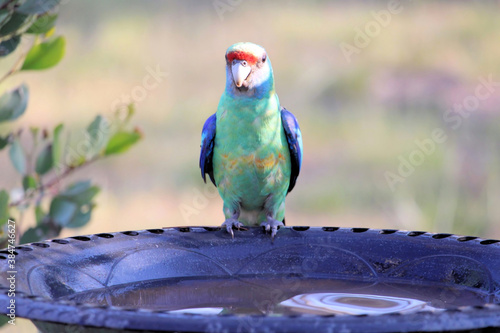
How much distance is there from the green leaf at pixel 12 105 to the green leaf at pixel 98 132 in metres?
0.27

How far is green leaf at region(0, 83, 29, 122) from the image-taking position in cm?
225

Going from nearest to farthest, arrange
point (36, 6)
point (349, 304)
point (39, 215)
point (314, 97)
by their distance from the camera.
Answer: point (349, 304) < point (36, 6) < point (39, 215) < point (314, 97)

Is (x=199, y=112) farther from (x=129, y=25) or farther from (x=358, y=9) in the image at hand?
(x=358, y=9)

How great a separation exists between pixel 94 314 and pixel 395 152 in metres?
5.35

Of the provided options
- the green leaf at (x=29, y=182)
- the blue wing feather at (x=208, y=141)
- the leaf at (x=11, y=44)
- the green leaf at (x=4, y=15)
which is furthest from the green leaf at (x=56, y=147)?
the blue wing feather at (x=208, y=141)

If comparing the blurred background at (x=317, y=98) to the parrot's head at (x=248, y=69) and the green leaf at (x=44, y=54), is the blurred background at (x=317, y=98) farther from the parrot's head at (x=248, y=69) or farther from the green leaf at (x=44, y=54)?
the green leaf at (x=44, y=54)

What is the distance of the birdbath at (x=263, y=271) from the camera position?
1572mm

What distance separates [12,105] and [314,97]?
5144 millimetres

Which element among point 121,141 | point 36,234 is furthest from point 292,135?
point 36,234

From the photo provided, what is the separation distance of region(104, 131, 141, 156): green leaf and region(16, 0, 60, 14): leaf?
59cm

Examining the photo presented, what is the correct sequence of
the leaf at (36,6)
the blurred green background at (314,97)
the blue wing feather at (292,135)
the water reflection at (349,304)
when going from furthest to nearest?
1. the blurred green background at (314,97)
2. the blue wing feather at (292,135)
3. the leaf at (36,6)
4. the water reflection at (349,304)

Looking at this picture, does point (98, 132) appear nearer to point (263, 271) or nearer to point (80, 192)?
point (80, 192)

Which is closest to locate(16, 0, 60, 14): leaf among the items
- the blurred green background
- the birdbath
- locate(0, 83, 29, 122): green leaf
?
locate(0, 83, 29, 122): green leaf

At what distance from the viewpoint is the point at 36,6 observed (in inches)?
81.7
